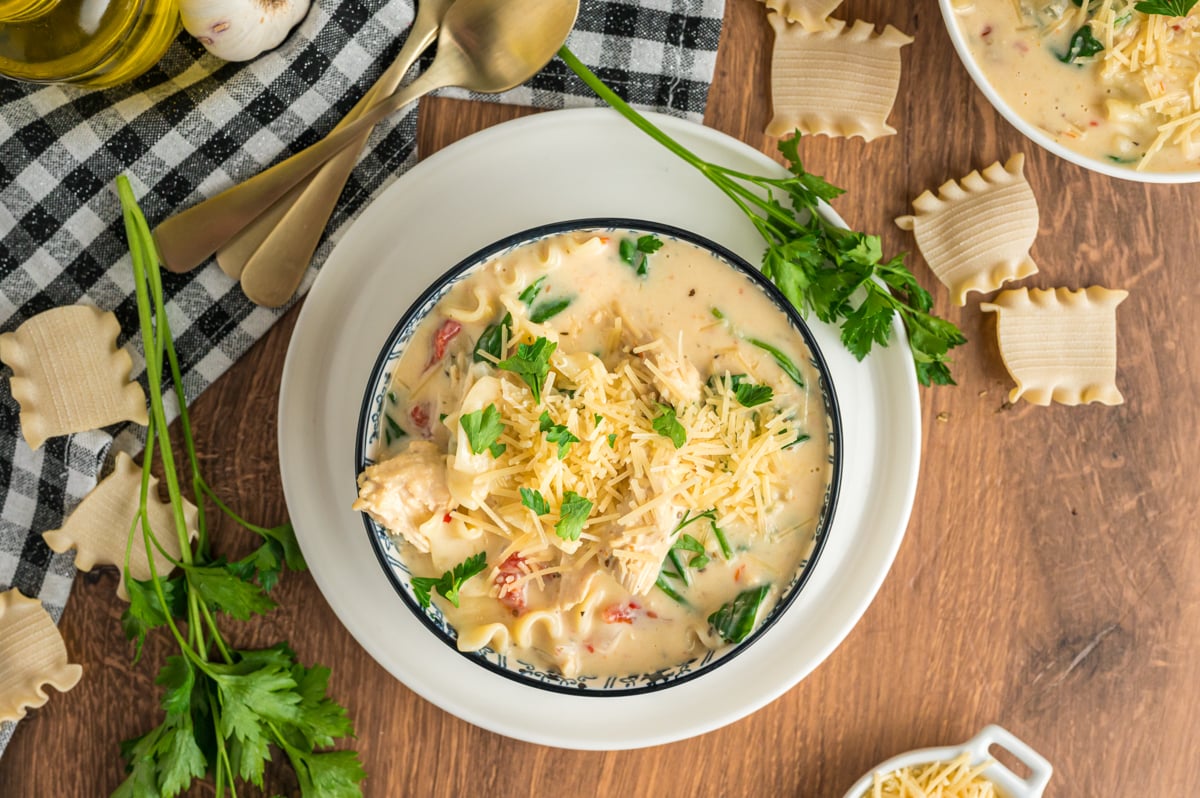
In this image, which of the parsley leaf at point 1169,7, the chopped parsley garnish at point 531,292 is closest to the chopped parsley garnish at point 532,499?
the chopped parsley garnish at point 531,292

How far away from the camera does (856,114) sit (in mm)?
2400

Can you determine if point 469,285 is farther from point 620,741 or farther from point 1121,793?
point 1121,793

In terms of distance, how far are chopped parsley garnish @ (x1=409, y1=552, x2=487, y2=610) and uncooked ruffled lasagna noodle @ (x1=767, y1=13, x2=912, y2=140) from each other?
1.31 metres

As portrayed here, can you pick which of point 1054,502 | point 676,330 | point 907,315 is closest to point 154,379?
point 676,330

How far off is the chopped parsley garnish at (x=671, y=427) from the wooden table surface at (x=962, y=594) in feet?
3.11

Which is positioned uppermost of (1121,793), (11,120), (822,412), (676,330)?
(11,120)

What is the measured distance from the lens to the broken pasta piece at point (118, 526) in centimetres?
235

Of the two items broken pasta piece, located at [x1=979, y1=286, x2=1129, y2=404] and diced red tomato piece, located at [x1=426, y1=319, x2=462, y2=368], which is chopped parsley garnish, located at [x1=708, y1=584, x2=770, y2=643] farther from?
broken pasta piece, located at [x1=979, y1=286, x2=1129, y2=404]

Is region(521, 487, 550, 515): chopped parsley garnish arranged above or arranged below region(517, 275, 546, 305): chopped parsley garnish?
below

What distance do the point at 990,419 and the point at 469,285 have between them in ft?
4.84

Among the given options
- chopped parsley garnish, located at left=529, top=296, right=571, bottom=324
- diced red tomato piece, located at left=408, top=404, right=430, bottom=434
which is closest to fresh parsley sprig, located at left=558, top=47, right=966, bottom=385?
chopped parsley garnish, located at left=529, top=296, right=571, bottom=324

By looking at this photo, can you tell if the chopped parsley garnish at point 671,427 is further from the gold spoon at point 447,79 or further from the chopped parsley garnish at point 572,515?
the gold spoon at point 447,79

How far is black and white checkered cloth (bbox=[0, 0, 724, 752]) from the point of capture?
2305 mm

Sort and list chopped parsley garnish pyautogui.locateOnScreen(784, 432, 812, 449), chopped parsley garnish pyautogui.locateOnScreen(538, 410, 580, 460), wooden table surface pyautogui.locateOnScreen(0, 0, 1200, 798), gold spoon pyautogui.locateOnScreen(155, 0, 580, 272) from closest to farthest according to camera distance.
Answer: chopped parsley garnish pyautogui.locateOnScreen(538, 410, 580, 460) → chopped parsley garnish pyautogui.locateOnScreen(784, 432, 812, 449) → gold spoon pyautogui.locateOnScreen(155, 0, 580, 272) → wooden table surface pyautogui.locateOnScreen(0, 0, 1200, 798)
